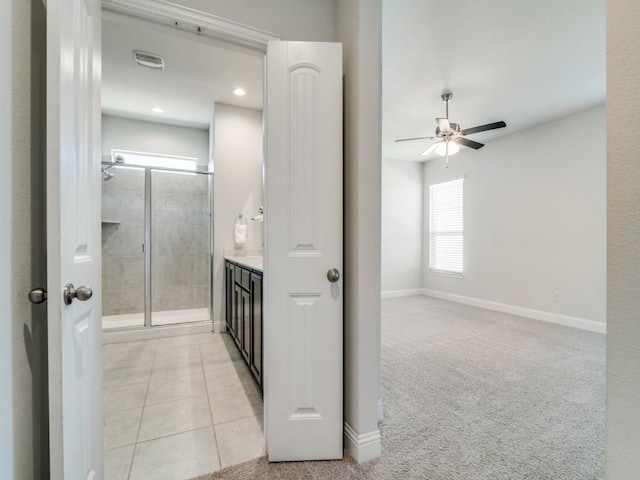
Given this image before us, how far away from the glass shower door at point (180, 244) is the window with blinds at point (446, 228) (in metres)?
4.21

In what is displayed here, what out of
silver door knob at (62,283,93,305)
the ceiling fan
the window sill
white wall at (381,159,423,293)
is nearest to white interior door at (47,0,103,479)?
silver door knob at (62,283,93,305)

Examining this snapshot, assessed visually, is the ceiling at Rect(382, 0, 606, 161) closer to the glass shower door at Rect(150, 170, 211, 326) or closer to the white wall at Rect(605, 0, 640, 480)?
the white wall at Rect(605, 0, 640, 480)

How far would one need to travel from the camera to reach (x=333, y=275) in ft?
4.77

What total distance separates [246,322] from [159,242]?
7.49ft

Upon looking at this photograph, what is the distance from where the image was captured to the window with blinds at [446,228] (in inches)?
210

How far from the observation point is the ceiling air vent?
9.07 ft

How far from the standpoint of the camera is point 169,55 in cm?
278

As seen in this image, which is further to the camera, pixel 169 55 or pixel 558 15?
pixel 169 55

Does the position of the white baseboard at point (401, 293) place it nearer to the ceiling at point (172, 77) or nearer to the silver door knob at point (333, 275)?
the ceiling at point (172, 77)

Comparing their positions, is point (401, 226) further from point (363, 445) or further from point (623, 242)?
point (623, 242)

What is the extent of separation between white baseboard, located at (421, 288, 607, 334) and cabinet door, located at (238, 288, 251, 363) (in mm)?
4033

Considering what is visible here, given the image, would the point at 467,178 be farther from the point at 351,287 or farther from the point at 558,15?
the point at 351,287

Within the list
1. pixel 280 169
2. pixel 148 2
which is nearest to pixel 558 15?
pixel 280 169

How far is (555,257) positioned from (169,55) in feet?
16.9
